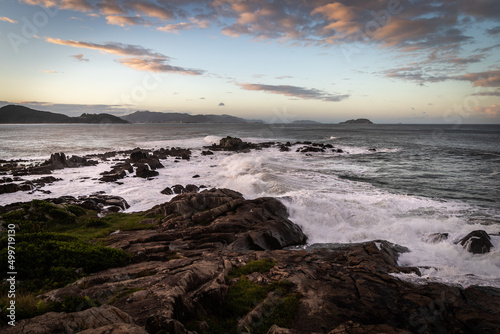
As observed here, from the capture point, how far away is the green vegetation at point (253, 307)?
27.6 ft

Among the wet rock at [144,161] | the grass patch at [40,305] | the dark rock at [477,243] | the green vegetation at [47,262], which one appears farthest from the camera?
the wet rock at [144,161]

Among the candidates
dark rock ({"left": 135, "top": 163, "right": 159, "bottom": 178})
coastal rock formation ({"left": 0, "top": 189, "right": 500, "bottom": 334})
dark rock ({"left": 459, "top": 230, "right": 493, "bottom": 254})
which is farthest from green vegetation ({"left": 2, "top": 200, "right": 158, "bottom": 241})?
dark rock ({"left": 459, "top": 230, "right": 493, "bottom": 254})

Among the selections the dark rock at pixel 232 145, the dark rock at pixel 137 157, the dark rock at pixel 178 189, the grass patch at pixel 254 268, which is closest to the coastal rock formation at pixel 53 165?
the dark rock at pixel 137 157

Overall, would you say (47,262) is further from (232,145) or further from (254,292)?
(232,145)

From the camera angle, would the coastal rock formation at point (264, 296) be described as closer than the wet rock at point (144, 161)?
Yes

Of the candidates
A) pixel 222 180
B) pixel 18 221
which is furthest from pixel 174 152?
pixel 18 221

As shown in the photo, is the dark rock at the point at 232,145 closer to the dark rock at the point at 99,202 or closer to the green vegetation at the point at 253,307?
the dark rock at the point at 99,202

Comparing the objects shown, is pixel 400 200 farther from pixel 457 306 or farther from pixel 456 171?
pixel 456 171

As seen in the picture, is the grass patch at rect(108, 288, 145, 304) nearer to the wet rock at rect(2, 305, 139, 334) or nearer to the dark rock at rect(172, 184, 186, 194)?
the wet rock at rect(2, 305, 139, 334)

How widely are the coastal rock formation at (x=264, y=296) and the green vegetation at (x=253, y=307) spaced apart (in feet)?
0.11

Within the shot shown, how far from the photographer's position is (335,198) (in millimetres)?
24422

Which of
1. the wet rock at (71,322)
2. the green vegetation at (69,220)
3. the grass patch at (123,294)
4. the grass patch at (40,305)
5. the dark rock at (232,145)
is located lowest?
the green vegetation at (69,220)

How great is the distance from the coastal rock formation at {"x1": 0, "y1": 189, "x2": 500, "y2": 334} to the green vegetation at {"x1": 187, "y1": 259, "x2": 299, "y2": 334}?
3cm

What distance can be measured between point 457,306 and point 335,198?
15.1 meters
